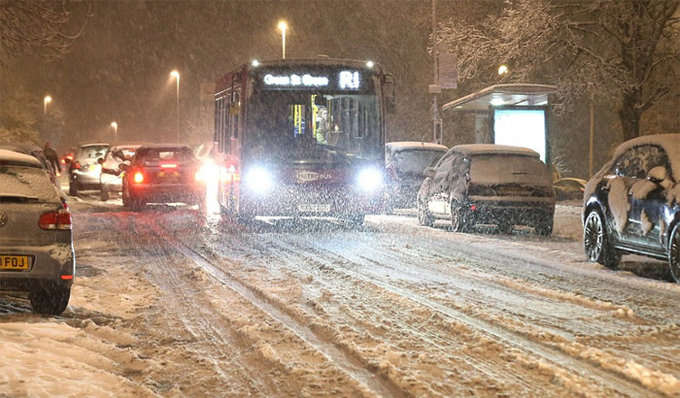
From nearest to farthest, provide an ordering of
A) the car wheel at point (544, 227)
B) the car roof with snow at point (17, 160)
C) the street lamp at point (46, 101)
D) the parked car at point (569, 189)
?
1. the car roof with snow at point (17, 160)
2. the car wheel at point (544, 227)
3. the parked car at point (569, 189)
4. the street lamp at point (46, 101)

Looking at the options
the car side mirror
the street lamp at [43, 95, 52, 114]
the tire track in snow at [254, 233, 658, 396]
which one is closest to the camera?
the tire track in snow at [254, 233, 658, 396]

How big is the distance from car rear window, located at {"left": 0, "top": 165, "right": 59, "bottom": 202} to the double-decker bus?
408 inches

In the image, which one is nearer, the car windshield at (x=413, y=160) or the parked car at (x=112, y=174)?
the car windshield at (x=413, y=160)

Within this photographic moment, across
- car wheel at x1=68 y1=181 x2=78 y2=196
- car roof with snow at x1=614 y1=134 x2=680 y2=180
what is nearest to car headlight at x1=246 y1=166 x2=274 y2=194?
car roof with snow at x1=614 y1=134 x2=680 y2=180

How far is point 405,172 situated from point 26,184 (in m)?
17.5

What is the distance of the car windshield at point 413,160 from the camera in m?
26.1

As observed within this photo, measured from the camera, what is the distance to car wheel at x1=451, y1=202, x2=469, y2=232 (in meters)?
19.1

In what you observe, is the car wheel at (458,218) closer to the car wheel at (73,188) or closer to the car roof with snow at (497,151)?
the car roof with snow at (497,151)

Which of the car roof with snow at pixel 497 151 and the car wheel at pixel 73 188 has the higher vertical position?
the car roof with snow at pixel 497 151

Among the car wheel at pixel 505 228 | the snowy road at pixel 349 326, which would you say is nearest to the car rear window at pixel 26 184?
the snowy road at pixel 349 326

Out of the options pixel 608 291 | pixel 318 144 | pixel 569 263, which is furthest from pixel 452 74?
pixel 608 291

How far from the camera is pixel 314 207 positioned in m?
20.0

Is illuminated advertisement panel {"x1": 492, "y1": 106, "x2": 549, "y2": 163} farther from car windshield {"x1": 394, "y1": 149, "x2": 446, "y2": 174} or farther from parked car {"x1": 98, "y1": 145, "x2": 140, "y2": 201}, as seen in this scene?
parked car {"x1": 98, "y1": 145, "x2": 140, "y2": 201}

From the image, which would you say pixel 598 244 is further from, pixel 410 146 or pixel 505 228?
pixel 410 146
